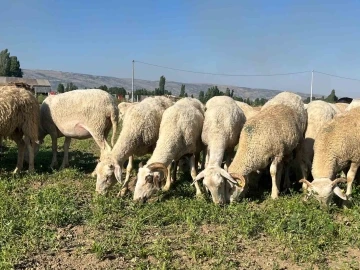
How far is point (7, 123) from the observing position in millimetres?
8648

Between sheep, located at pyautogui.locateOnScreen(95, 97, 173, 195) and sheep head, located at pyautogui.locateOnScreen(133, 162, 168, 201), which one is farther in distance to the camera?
sheep, located at pyautogui.locateOnScreen(95, 97, 173, 195)

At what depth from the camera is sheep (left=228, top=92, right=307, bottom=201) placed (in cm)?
752

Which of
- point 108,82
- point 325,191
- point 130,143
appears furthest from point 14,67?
point 325,191

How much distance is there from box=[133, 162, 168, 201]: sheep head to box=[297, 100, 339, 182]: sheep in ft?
10.9

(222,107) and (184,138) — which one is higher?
(222,107)

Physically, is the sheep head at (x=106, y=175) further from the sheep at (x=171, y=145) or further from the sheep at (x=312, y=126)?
the sheep at (x=312, y=126)

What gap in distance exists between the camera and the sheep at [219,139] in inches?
277

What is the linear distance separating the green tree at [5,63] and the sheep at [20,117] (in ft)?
238

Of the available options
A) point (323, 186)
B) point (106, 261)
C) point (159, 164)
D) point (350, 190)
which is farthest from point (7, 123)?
point (350, 190)

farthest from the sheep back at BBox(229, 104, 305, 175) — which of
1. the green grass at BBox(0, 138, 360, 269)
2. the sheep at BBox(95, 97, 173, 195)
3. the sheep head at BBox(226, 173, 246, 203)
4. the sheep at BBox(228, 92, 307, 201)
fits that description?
the sheep at BBox(95, 97, 173, 195)

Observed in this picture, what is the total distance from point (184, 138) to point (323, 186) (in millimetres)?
2898

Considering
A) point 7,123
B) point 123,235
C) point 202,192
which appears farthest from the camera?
point 7,123

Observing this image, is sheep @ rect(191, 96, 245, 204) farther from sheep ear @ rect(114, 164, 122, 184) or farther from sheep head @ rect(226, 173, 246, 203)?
sheep ear @ rect(114, 164, 122, 184)

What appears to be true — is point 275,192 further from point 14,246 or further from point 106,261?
point 14,246
